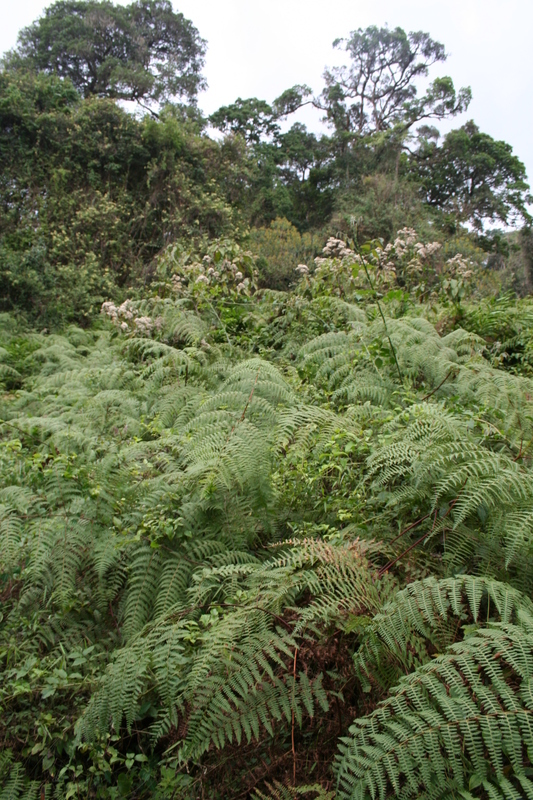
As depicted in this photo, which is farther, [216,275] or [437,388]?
[216,275]

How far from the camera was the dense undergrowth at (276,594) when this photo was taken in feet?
4.15

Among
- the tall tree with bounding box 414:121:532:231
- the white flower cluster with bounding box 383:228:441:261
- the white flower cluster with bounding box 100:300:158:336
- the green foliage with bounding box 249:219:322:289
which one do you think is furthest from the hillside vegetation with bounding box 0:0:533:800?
the tall tree with bounding box 414:121:532:231

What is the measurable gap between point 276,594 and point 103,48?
20.8 meters

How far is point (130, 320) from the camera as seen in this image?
581 cm

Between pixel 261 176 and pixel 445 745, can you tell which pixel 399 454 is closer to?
pixel 445 745

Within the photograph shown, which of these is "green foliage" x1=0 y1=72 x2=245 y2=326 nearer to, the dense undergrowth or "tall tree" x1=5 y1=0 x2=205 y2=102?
"tall tree" x1=5 y1=0 x2=205 y2=102

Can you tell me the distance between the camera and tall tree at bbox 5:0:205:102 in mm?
16603

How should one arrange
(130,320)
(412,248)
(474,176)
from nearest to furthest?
(130,320) < (412,248) < (474,176)

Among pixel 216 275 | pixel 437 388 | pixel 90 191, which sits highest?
pixel 90 191

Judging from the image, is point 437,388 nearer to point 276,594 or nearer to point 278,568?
point 278,568

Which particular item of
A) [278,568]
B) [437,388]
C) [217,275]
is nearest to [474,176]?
[217,275]

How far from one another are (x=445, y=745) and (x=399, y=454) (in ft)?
3.54

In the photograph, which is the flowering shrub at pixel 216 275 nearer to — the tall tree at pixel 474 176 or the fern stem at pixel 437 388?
the fern stem at pixel 437 388

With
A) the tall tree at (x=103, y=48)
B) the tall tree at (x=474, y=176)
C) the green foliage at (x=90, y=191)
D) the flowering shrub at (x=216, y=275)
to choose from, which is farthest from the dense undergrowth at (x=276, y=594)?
the tall tree at (x=474, y=176)
